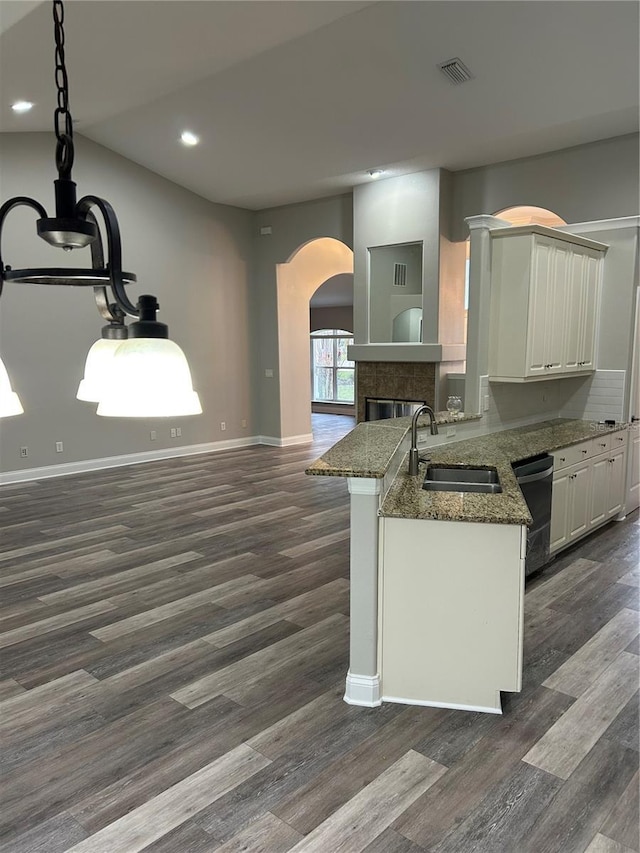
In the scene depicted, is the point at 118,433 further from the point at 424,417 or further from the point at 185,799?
the point at 185,799

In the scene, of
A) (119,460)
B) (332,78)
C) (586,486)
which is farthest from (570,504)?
(119,460)

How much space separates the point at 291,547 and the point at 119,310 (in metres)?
3.52

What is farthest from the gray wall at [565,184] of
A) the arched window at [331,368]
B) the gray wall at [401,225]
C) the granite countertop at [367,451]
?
the arched window at [331,368]

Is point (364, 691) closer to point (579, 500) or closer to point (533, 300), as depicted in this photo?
point (579, 500)

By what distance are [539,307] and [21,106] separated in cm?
494

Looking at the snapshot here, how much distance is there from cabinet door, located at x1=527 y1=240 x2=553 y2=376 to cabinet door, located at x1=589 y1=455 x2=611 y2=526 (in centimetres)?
90

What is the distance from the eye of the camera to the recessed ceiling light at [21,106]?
5590 millimetres

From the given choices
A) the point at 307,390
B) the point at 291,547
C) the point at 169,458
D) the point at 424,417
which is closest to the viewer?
the point at 424,417

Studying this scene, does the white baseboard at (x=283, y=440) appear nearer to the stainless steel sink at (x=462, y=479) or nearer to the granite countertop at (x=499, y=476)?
the granite countertop at (x=499, y=476)

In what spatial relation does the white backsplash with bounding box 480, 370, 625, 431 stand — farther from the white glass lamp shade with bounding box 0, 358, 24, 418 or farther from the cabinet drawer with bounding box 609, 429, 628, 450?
the white glass lamp shade with bounding box 0, 358, 24, 418

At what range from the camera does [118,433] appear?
7727mm

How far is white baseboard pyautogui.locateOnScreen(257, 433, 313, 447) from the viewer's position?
30.6 feet

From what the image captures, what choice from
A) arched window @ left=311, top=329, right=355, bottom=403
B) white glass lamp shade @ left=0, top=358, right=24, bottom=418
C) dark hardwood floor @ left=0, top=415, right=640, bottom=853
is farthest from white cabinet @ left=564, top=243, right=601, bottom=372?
arched window @ left=311, top=329, right=355, bottom=403

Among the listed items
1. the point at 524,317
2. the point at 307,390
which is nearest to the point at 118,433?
the point at 307,390
